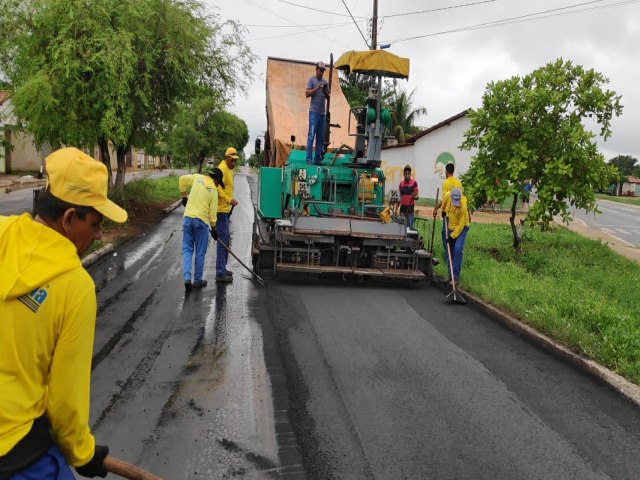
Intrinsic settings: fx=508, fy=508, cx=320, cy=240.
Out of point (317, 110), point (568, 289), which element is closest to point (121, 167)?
point (317, 110)

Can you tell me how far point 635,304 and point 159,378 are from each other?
662 centimetres

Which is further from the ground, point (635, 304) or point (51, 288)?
point (51, 288)

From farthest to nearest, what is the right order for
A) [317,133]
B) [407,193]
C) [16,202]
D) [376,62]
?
[16,202], [407,193], [317,133], [376,62]

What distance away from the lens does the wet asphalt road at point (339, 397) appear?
11.1ft

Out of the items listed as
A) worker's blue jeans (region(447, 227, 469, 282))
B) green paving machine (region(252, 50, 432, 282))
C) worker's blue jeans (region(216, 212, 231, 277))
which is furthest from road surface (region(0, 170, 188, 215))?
worker's blue jeans (region(447, 227, 469, 282))

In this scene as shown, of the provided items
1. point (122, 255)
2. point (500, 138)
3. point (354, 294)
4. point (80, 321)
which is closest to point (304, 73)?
point (500, 138)

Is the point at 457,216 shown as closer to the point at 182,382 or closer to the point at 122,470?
the point at 182,382

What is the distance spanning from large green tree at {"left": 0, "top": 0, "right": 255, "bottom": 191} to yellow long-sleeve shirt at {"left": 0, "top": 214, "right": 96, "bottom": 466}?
36.9ft

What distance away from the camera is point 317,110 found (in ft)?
31.9

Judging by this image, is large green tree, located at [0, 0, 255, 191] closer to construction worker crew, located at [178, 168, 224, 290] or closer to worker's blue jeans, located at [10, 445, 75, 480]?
construction worker crew, located at [178, 168, 224, 290]

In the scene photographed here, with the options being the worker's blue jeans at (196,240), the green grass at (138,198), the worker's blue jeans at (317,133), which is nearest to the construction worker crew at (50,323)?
the worker's blue jeans at (196,240)

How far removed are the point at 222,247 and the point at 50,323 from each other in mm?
6546

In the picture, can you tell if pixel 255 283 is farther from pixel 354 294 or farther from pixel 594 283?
pixel 594 283

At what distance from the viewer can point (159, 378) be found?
4.42 m
